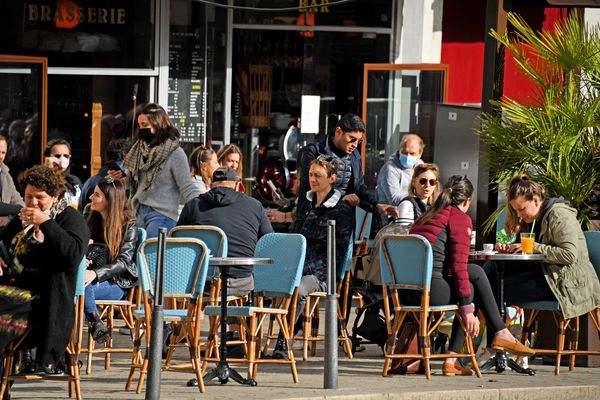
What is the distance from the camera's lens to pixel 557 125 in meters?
12.8

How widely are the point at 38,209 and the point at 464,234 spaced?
350cm

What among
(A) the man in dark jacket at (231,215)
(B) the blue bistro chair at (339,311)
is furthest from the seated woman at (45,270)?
(B) the blue bistro chair at (339,311)

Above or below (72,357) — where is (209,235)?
above

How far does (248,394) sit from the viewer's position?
33.7ft

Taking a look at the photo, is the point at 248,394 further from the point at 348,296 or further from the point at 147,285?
the point at 348,296

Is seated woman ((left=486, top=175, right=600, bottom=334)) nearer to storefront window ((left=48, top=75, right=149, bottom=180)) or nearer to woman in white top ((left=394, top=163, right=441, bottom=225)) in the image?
woman in white top ((left=394, top=163, right=441, bottom=225))

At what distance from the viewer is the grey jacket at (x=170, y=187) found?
501 inches

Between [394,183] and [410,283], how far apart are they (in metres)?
2.74

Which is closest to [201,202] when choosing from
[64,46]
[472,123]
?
[472,123]

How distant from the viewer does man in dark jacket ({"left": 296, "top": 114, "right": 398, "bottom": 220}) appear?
1273 cm

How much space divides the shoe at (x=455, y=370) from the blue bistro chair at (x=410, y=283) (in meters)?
0.18

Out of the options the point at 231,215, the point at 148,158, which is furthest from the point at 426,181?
the point at 148,158

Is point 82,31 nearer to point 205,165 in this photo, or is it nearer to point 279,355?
point 205,165

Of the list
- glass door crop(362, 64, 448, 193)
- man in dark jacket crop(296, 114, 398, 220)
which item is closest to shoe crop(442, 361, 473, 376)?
man in dark jacket crop(296, 114, 398, 220)
